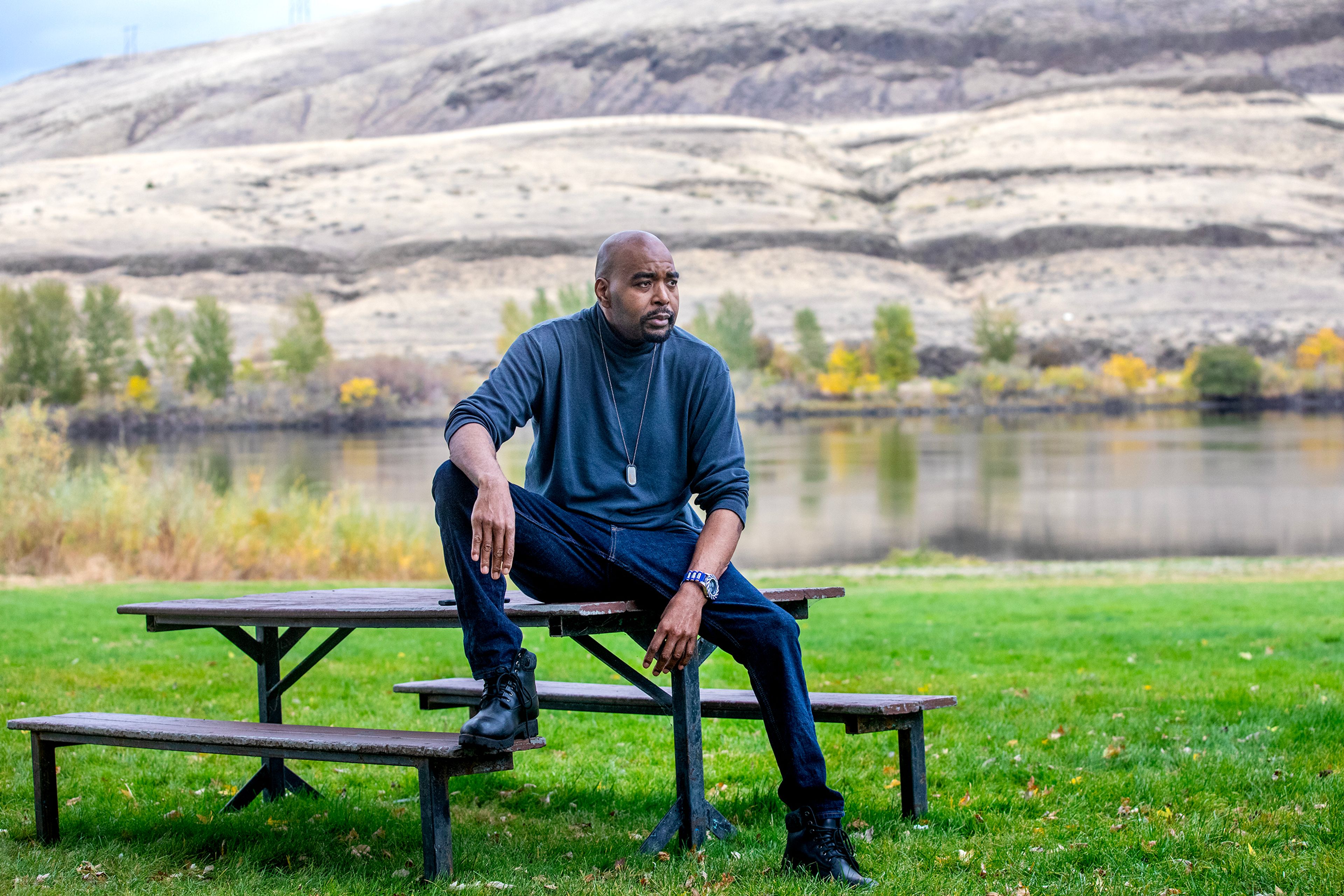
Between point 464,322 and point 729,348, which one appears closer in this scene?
point 729,348

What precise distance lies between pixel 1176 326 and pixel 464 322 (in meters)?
52.0

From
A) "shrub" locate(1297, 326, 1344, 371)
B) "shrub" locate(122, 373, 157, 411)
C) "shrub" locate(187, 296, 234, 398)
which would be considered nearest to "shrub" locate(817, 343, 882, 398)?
"shrub" locate(1297, 326, 1344, 371)

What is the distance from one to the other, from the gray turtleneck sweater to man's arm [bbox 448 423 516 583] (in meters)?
0.25

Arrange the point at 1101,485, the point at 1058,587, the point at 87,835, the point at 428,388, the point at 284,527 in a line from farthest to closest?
the point at 428,388 < the point at 1101,485 < the point at 284,527 < the point at 1058,587 < the point at 87,835

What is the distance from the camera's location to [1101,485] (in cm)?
3716

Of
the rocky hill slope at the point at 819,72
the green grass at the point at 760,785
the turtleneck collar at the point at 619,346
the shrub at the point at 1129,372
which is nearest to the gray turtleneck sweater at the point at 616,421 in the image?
the turtleneck collar at the point at 619,346

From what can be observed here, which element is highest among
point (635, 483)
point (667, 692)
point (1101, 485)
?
point (635, 483)

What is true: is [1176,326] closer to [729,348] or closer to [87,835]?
[729,348]

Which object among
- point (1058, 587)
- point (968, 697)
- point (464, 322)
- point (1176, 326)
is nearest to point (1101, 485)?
point (1058, 587)

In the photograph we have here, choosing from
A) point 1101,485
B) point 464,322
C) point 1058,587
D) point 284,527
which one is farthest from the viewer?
point 464,322

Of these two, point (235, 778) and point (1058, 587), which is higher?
point (235, 778)

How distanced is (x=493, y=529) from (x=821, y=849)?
126 centimetres

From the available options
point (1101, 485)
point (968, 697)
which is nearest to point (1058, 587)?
point (968, 697)

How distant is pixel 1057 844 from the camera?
12.4ft
